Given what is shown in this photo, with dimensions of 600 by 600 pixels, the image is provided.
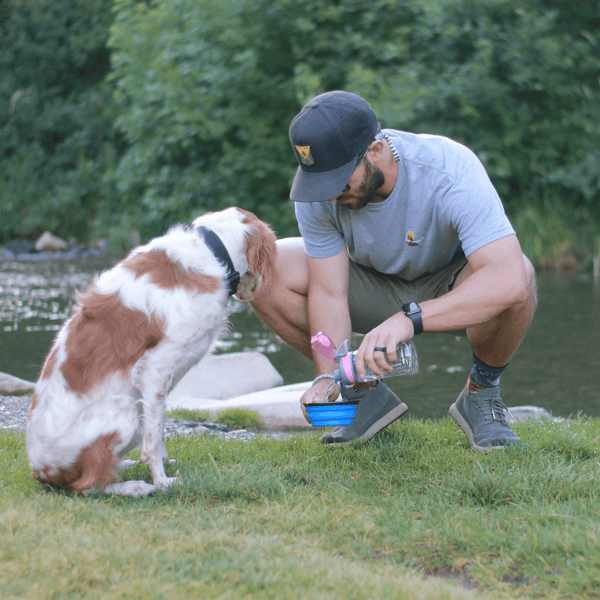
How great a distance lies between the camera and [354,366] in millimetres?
2678

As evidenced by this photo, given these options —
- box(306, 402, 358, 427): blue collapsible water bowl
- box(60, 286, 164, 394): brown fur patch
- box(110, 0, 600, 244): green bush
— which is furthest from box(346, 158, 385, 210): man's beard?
box(110, 0, 600, 244): green bush

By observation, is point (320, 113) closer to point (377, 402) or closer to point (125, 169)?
point (377, 402)

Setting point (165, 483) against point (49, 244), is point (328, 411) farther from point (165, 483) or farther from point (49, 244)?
point (49, 244)

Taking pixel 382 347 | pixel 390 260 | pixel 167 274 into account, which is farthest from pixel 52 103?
pixel 382 347

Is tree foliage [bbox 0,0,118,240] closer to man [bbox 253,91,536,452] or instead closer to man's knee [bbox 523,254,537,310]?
man [bbox 253,91,536,452]

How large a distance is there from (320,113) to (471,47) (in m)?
11.1

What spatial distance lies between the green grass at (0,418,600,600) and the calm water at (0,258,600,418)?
4.74 feet

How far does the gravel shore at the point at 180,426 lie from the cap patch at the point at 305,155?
149 centimetres

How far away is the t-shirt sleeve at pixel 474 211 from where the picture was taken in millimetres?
2787

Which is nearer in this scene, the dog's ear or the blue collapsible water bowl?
the blue collapsible water bowl

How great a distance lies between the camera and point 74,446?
8.35 ft

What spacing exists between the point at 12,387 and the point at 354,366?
2940mm

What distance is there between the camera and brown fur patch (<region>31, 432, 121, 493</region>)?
256 cm

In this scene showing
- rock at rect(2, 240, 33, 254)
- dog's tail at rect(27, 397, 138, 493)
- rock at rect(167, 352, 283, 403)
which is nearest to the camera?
dog's tail at rect(27, 397, 138, 493)
